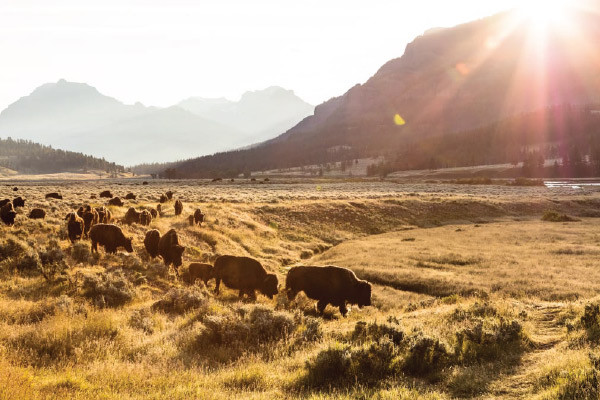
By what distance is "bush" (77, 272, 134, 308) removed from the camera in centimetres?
1218

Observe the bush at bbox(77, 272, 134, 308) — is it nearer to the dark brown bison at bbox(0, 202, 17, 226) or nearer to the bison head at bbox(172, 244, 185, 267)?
the bison head at bbox(172, 244, 185, 267)

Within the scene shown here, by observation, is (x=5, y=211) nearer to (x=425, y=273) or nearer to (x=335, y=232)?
(x=425, y=273)

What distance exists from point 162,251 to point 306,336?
11.4 metres

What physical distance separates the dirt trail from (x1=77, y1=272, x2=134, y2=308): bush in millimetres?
11114

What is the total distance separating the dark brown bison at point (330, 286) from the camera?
15430mm

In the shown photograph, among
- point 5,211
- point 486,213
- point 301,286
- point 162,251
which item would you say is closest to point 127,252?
point 162,251

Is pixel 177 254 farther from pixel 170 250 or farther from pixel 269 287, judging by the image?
pixel 269 287

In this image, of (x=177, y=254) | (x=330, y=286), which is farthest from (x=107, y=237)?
(x=330, y=286)

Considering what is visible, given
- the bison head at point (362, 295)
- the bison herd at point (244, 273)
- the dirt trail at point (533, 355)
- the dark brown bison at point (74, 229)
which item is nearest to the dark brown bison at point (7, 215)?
the bison herd at point (244, 273)

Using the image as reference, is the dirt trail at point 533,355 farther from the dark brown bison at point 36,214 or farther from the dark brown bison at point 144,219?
→ the dark brown bison at point 36,214

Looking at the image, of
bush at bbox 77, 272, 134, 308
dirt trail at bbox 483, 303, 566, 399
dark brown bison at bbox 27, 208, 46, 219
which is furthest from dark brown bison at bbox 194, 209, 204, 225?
dirt trail at bbox 483, 303, 566, 399

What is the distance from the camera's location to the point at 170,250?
18.6 m

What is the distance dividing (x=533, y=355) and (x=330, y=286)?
26.8 feet

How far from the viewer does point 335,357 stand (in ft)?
25.5
